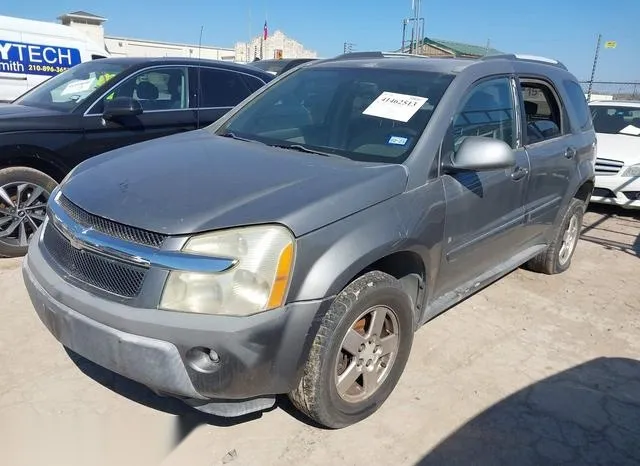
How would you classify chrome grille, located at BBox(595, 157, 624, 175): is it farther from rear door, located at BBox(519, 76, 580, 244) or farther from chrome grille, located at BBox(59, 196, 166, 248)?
chrome grille, located at BBox(59, 196, 166, 248)

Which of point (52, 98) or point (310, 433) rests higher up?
point (52, 98)

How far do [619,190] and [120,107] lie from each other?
634 centimetres

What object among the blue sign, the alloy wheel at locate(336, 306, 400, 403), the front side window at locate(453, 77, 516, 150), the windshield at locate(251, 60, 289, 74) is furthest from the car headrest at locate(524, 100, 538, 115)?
the windshield at locate(251, 60, 289, 74)

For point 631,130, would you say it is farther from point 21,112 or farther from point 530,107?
point 21,112

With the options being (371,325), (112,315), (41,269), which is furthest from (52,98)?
(371,325)

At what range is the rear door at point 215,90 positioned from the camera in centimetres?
565

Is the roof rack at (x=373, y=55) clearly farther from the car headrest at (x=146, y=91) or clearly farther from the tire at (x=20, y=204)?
the tire at (x=20, y=204)

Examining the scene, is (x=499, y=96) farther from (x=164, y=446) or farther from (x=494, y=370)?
(x=164, y=446)

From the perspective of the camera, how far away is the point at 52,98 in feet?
17.0

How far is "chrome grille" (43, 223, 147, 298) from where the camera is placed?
2.17 meters

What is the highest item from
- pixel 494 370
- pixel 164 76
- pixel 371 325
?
pixel 164 76

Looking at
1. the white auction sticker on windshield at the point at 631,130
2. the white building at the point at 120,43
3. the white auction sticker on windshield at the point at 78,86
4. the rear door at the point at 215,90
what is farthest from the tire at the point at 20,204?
the white building at the point at 120,43

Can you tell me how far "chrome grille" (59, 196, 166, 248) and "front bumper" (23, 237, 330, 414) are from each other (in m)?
0.27

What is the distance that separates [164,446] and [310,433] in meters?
0.69
